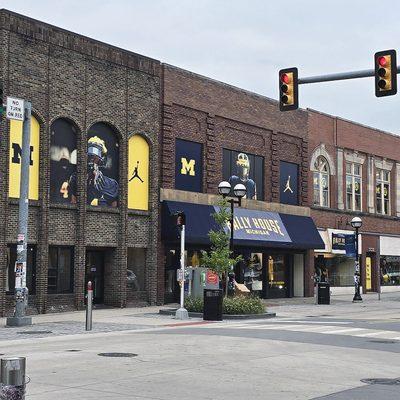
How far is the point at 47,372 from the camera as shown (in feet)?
37.6

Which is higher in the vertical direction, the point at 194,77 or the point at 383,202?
the point at 194,77

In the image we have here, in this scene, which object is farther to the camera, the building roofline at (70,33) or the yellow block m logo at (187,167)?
the yellow block m logo at (187,167)

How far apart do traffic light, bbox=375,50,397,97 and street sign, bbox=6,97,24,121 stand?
34.6ft

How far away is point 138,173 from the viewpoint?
3112 centimetres

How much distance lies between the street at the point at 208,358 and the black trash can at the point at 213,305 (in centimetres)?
58

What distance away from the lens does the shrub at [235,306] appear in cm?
2520

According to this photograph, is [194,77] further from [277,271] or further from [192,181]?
[277,271]

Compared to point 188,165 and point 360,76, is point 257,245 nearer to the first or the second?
point 188,165

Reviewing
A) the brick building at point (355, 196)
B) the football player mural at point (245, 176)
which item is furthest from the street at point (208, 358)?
the brick building at point (355, 196)

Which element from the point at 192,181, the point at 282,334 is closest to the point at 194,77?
the point at 192,181

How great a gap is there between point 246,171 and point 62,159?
39.3 feet

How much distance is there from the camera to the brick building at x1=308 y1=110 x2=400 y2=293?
141ft

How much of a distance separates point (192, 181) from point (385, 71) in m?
18.3

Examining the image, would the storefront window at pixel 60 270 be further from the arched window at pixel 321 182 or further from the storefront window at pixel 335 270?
the arched window at pixel 321 182
